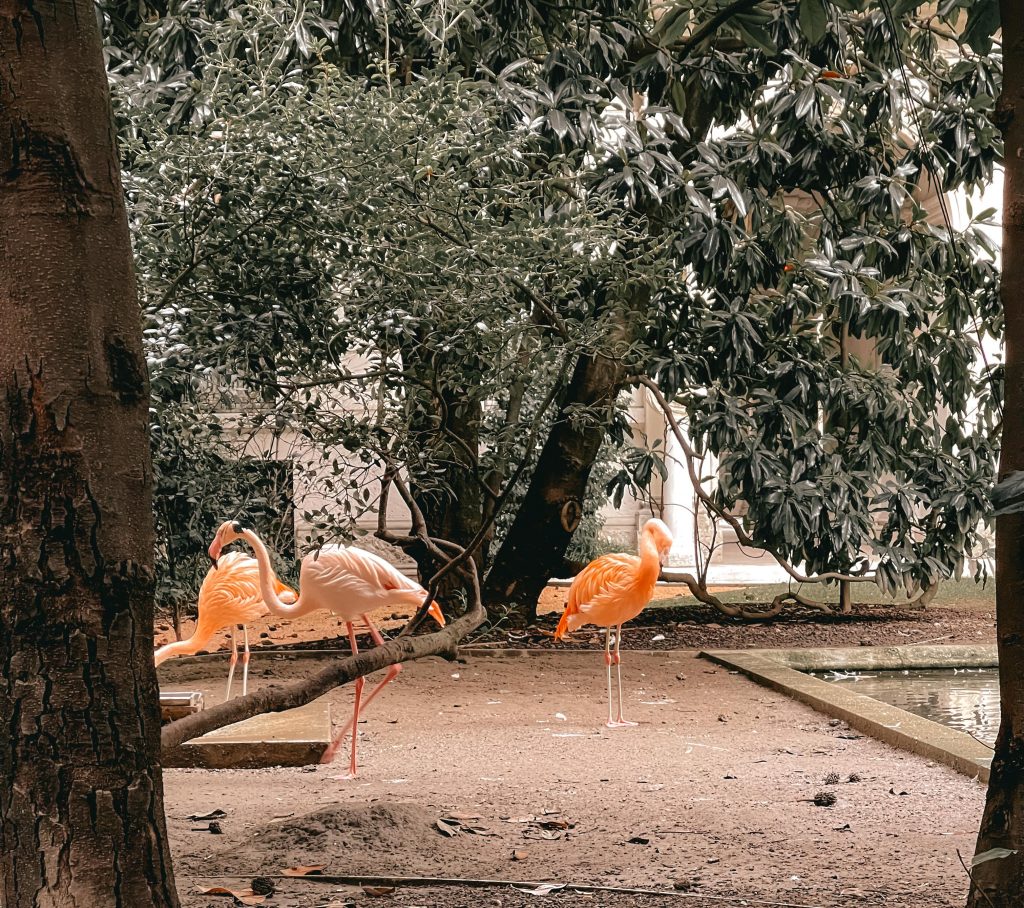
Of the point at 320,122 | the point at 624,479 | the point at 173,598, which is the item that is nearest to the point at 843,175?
the point at 624,479

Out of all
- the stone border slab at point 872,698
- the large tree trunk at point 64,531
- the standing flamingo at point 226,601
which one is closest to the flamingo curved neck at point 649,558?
the stone border slab at point 872,698

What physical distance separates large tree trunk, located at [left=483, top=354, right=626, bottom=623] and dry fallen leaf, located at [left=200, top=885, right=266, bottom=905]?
7688 millimetres

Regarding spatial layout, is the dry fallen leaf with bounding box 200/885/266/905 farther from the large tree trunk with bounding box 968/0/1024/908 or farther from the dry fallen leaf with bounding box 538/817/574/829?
the large tree trunk with bounding box 968/0/1024/908

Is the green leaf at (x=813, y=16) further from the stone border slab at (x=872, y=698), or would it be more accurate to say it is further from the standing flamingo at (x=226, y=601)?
the standing flamingo at (x=226, y=601)

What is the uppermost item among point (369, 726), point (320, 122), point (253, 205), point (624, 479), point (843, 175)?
point (843, 175)

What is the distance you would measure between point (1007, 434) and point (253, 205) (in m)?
3.18

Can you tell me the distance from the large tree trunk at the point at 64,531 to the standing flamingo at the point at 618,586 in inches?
221

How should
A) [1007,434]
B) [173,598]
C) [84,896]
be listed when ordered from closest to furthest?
[84,896] < [1007,434] < [173,598]

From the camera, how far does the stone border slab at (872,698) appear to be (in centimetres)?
634

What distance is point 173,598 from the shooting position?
37.4 feet

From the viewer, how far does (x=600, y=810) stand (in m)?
5.40

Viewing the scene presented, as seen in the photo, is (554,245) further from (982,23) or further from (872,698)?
(872,698)

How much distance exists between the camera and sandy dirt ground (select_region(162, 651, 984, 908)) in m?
4.11

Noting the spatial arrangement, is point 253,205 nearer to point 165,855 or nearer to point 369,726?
point 165,855
